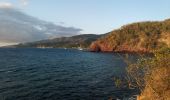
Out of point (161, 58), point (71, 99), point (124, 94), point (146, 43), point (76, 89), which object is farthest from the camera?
point (146, 43)

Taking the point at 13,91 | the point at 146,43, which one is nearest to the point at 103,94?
the point at 13,91

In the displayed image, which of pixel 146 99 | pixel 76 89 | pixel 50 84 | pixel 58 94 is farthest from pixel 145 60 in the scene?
pixel 50 84

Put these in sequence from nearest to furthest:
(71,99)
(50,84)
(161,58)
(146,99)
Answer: (161,58), (146,99), (71,99), (50,84)

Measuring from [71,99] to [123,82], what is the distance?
1686cm

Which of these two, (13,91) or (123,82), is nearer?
(13,91)

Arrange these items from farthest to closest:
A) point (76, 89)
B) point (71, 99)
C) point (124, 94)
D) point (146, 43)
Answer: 1. point (146, 43)
2. point (76, 89)
3. point (124, 94)
4. point (71, 99)

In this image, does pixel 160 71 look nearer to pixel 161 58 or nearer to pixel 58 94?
pixel 161 58

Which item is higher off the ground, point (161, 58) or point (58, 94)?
point (161, 58)

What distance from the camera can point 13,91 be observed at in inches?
1804

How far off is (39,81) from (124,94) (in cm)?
1956

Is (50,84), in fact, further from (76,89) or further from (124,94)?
(124,94)

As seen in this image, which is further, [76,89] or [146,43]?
[146,43]

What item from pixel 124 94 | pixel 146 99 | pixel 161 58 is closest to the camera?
pixel 161 58

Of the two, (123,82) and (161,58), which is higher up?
(161,58)
